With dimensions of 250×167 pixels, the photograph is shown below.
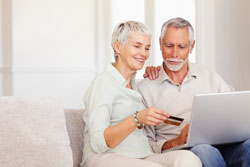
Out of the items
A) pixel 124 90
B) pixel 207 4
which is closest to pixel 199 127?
pixel 124 90

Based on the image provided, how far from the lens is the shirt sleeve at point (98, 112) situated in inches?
69.2

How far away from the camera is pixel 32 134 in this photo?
5.46 feet

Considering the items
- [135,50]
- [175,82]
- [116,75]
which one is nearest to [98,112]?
[116,75]

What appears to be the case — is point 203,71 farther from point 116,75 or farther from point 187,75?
point 116,75

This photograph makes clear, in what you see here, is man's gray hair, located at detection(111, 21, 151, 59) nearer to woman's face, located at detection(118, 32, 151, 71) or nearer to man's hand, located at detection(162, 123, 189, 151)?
woman's face, located at detection(118, 32, 151, 71)

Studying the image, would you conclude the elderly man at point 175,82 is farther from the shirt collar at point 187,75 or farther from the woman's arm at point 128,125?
the woman's arm at point 128,125

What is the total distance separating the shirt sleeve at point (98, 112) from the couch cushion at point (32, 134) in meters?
0.12

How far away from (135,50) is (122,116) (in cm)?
33

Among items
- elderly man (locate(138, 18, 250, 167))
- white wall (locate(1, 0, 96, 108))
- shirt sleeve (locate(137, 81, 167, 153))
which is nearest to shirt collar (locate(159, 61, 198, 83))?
elderly man (locate(138, 18, 250, 167))

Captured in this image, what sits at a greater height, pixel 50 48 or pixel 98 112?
pixel 50 48

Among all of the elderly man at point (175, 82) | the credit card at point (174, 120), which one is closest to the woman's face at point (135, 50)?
the elderly man at point (175, 82)

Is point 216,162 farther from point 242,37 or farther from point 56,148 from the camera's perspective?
point 242,37

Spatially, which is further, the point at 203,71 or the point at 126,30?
the point at 203,71

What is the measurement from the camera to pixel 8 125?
164 centimetres
